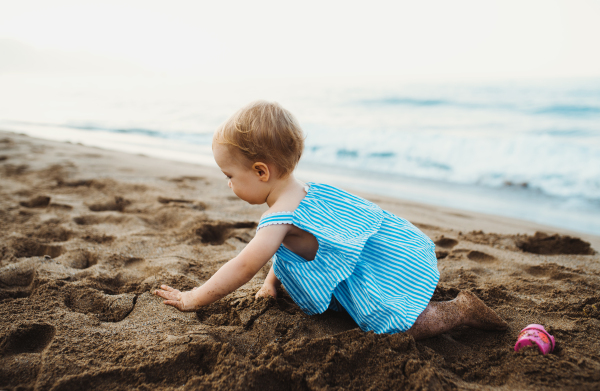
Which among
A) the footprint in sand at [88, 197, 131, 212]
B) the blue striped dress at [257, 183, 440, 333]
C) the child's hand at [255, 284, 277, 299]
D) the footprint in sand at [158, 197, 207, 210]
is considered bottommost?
the child's hand at [255, 284, 277, 299]

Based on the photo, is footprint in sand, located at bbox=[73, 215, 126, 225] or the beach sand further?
footprint in sand, located at bbox=[73, 215, 126, 225]

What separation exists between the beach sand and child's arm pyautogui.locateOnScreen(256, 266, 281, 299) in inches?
2.0

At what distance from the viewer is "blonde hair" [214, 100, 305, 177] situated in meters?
1.45

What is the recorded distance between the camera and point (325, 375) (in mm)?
1203

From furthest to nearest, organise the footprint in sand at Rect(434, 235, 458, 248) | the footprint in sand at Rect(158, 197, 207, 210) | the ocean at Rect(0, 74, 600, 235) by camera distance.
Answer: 1. the ocean at Rect(0, 74, 600, 235)
2. the footprint in sand at Rect(158, 197, 207, 210)
3. the footprint in sand at Rect(434, 235, 458, 248)

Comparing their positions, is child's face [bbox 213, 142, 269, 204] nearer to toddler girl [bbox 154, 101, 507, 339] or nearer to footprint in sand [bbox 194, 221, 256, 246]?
toddler girl [bbox 154, 101, 507, 339]

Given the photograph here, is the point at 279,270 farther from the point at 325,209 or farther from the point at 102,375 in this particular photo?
the point at 102,375

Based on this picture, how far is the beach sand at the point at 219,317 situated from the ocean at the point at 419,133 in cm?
236

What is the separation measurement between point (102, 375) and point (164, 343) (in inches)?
8.3

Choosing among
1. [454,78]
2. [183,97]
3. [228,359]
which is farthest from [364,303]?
[454,78]

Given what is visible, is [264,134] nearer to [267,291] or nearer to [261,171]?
[261,171]

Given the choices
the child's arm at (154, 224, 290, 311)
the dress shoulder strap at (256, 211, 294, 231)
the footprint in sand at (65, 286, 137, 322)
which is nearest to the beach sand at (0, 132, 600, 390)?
the footprint in sand at (65, 286, 137, 322)

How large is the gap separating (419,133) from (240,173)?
7.54m

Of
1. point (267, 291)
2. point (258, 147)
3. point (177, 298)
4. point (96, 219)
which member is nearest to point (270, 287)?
point (267, 291)
